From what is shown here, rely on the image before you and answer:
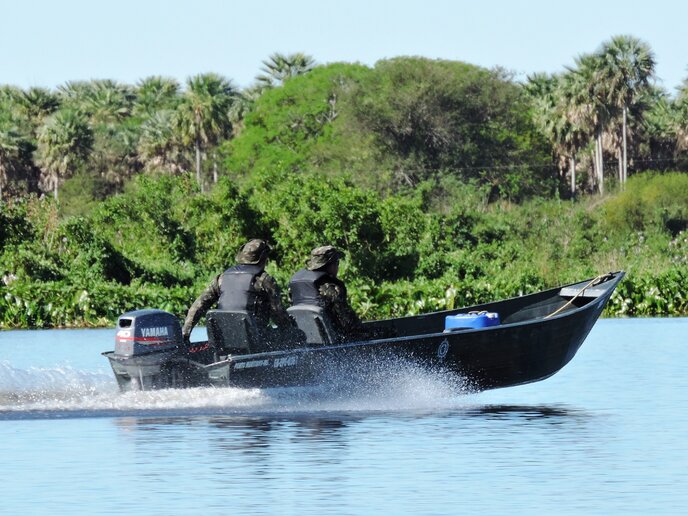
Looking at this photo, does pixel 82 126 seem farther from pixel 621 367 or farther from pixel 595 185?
pixel 621 367

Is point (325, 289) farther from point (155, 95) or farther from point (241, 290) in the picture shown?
point (155, 95)

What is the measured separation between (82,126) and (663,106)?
95.7 feet

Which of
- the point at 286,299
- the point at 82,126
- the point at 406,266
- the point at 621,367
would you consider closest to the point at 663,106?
the point at 82,126

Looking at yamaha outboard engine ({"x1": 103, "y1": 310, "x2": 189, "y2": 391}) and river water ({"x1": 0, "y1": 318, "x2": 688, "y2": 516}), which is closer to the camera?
river water ({"x1": 0, "y1": 318, "x2": 688, "y2": 516})

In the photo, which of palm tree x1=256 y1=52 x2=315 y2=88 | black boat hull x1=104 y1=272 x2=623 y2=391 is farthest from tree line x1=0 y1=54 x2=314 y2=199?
black boat hull x1=104 y1=272 x2=623 y2=391

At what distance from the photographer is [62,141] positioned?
76125mm

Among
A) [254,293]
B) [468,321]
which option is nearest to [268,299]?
[254,293]

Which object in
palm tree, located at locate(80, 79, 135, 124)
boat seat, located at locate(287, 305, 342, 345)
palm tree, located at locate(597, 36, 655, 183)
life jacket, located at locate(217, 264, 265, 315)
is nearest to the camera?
life jacket, located at locate(217, 264, 265, 315)

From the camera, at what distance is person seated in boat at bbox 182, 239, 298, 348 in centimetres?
1541

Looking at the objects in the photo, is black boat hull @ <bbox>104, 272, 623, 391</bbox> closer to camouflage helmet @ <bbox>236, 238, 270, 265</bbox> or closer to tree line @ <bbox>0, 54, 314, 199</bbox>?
camouflage helmet @ <bbox>236, 238, 270, 265</bbox>

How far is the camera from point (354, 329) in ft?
53.1

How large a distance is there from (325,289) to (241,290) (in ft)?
3.04

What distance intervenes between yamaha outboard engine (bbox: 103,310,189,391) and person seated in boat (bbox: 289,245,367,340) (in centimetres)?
140

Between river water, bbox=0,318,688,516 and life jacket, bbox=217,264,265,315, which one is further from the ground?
life jacket, bbox=217,264,265,315
